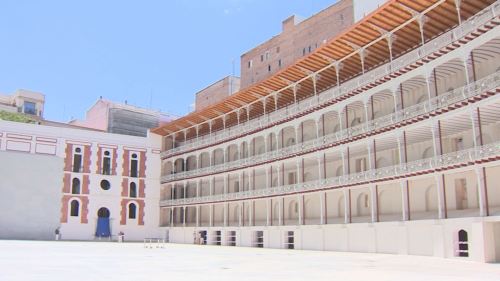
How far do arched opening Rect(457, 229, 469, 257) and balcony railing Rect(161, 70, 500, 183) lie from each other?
6.54 meters

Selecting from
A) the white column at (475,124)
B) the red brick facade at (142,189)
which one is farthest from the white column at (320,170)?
the red brick facade at (142,189)

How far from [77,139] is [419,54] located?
3619cm

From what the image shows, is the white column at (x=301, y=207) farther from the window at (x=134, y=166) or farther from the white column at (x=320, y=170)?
the window at (x=134, y=166)

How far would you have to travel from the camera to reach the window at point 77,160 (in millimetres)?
51594

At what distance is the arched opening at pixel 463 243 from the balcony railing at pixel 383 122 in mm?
6539

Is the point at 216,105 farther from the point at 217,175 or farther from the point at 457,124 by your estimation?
the point at 457,124

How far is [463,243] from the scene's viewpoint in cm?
2417

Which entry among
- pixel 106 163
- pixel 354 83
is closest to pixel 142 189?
pixel 106 163

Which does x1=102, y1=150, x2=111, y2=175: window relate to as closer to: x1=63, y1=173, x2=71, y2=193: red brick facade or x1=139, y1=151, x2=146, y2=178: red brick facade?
x1=139, y1=151, x2=146, y2=178: red brick facade

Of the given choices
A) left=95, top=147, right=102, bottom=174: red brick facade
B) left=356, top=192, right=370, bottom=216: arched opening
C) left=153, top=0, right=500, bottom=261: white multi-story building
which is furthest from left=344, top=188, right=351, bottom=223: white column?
left=95, top=147, right=102, bottom=174: red brick facade

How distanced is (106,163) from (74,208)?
5.63 m

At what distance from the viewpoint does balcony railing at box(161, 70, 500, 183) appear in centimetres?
2516

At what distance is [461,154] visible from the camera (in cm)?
2547

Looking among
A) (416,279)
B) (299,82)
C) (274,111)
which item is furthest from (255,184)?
(416,279)
